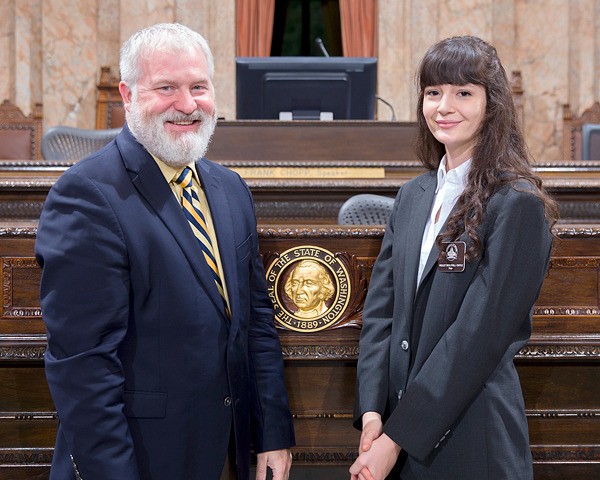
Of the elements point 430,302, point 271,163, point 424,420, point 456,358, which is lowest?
point 424,420

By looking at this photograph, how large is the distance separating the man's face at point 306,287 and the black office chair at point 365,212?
867 mm

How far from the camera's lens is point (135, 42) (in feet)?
5.36

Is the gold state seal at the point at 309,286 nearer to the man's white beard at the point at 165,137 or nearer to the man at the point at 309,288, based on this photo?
the man at the point at 309,288

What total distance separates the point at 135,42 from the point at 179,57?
0.33ft

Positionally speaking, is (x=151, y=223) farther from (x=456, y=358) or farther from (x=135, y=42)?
(x=456, y=358)

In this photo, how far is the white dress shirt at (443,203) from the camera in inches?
67.9

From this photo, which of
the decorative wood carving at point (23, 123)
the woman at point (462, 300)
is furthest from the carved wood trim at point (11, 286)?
the decorative wood carving at point (23, 123)

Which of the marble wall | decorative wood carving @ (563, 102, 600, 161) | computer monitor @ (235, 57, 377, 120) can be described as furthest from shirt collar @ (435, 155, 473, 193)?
the marble wall

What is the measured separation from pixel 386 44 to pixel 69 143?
5.26m

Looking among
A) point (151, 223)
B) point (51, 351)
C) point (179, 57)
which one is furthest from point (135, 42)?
point (51, 351)

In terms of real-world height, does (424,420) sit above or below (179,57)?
below

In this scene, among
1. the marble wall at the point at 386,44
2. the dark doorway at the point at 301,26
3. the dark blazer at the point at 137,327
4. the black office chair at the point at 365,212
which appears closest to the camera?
the dark blazer at the point at 137,327

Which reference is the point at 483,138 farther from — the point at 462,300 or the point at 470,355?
the point at 470,355

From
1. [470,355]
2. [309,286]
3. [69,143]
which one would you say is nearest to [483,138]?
[470,355]
